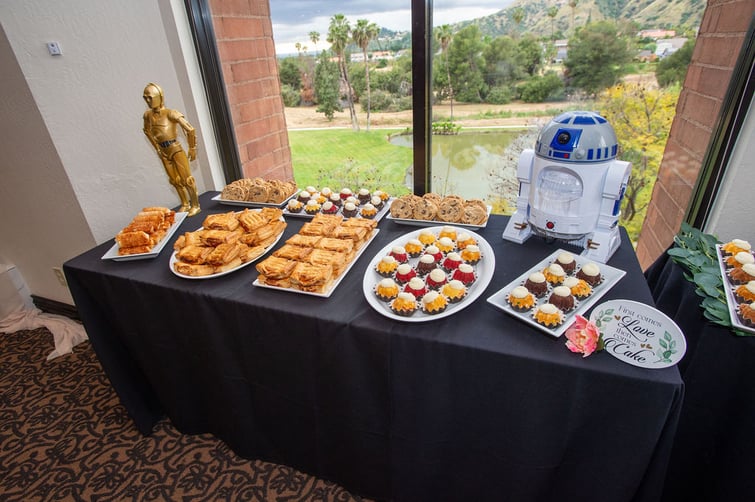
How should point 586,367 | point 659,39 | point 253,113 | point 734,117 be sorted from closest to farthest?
point 586,367 → point 734,117 → point 659,39 → point 253,113

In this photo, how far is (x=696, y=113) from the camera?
4.95 feet

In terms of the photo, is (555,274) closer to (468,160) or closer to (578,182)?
(578,182)

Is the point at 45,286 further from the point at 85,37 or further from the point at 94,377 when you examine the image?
the point at 85,37

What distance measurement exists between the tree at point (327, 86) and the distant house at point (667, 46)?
4.60 ft

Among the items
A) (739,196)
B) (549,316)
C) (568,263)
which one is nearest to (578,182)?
(568,263)

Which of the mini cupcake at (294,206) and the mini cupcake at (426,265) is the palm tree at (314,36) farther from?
the mini cupcake at (426,265)

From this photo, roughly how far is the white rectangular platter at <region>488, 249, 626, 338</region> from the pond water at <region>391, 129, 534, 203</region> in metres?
0.81

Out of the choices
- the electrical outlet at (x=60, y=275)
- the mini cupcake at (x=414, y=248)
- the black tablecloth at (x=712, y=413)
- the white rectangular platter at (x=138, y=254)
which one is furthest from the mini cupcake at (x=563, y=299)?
the electrical outlet at (x=60, y=275)

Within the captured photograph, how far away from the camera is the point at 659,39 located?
1510 millimetres

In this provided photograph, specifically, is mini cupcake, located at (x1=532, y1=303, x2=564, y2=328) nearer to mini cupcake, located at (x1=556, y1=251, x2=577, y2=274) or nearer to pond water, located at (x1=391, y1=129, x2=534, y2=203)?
mini cupcake, located at (x1=556, y1=251, x2=577, y2=274)

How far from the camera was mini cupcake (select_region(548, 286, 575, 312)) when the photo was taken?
105 cm

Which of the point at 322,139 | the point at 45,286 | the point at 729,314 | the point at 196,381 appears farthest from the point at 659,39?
the point at 45,286

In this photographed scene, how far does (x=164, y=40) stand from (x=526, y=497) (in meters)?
2.43

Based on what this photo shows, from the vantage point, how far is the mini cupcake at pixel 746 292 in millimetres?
1010
